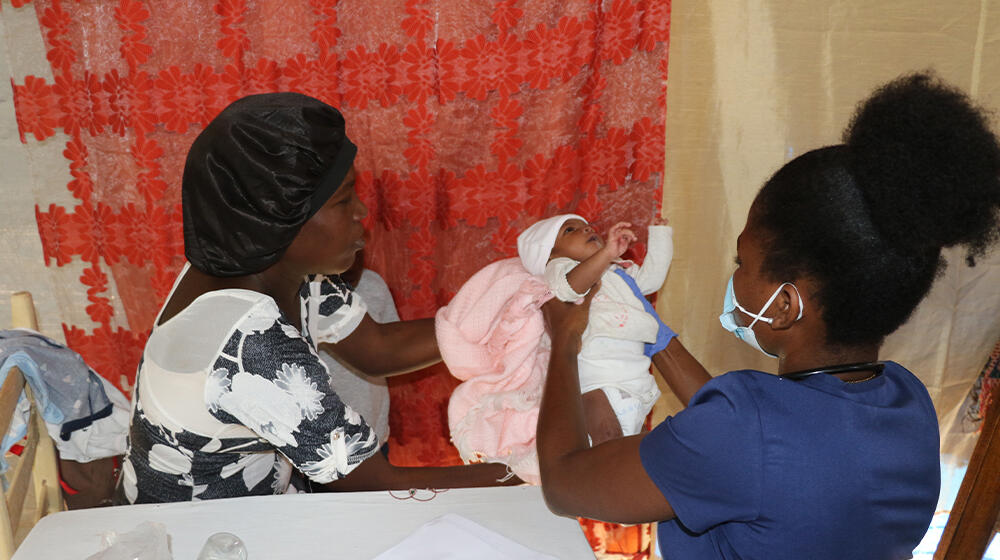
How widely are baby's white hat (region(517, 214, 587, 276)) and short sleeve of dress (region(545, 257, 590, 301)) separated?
49 mm

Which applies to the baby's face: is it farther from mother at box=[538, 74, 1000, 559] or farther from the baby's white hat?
mother at box=[538, 74, 1000, 559]

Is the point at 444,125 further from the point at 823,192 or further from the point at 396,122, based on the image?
the point at 823,192

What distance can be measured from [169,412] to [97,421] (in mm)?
432

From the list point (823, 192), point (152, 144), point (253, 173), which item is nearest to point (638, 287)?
point (823, 192)

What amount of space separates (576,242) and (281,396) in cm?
91

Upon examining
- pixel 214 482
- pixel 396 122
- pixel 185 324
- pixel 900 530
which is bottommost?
pixel 214 482

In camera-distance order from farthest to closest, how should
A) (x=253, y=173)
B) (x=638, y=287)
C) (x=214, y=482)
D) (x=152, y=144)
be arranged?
(x=152, y=144)
(x=638, y=287)
(x=214, y=482)
(x=253, y=173)

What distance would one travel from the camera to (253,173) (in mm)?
1509

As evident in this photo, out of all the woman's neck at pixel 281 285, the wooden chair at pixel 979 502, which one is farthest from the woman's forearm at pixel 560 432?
the wooden chair at pixel 979 502

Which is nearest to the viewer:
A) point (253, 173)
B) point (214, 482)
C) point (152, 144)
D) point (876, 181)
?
point (876, 181)

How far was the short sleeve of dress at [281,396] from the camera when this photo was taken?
1.46 meters

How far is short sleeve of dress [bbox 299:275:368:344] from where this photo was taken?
1991 mm

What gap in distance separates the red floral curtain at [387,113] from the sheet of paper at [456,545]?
4.19 ft

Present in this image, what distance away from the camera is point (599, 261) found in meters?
1.83
